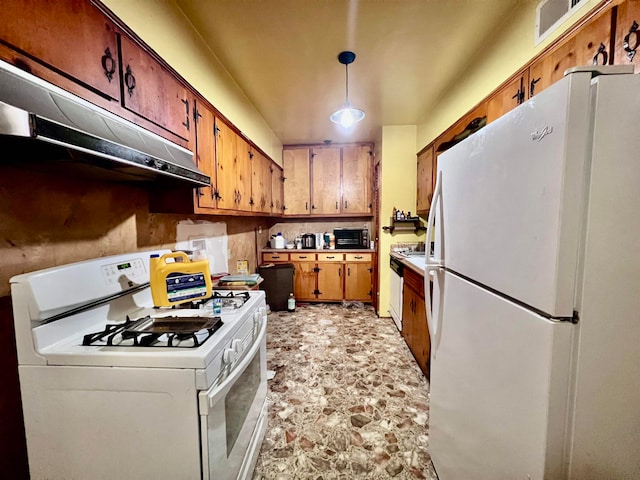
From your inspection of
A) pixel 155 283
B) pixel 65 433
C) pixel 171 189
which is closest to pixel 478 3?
pixel 171 189

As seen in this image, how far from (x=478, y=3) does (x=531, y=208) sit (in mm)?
→ 1635

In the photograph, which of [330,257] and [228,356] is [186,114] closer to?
[228,356]

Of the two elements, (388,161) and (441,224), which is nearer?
(441,224)

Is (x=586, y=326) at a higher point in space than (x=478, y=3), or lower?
lower

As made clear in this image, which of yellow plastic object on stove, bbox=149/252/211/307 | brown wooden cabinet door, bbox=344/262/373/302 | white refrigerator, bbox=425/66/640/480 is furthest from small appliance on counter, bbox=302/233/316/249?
white refrigerator, bbox=425/66/640/480

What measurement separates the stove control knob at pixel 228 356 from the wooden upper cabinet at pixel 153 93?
1138 millimetres

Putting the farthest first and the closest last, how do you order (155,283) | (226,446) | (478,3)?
(478,3)
(155,283)
(226,446)

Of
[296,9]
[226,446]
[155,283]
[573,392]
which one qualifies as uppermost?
[296,9]

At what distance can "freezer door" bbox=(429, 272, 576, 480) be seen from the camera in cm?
64

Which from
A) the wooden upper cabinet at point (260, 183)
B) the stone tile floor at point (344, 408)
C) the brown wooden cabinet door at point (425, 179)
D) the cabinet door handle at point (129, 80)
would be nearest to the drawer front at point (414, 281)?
the stone tile floor at point (344, 408)

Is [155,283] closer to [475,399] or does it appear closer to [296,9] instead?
[475,399]

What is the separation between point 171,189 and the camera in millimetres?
1544

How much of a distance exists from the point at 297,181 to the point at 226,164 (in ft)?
7.18

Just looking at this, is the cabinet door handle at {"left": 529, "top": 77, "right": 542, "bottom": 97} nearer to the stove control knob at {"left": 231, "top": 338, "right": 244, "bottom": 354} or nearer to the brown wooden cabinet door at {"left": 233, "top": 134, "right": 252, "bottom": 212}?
the stove control knob at {"left": 231, "top": 338, "right": 244, "bottom": 354}
